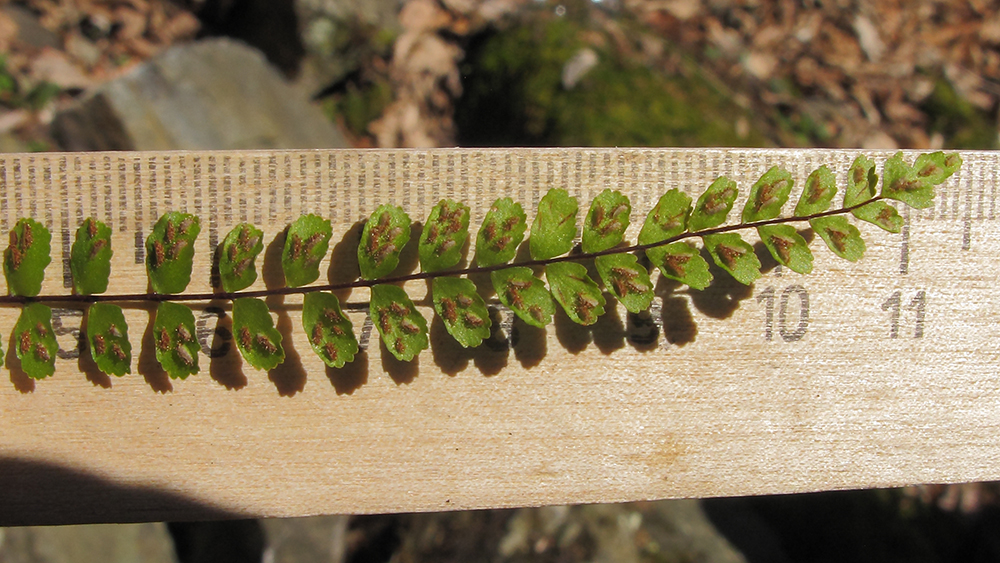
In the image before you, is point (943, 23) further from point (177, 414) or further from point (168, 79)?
point (177, 414)

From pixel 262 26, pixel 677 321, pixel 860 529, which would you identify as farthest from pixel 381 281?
pixel 860 529

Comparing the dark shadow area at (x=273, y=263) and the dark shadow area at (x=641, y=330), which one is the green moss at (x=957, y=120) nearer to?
the dark shadow area at (x=641, y=330)

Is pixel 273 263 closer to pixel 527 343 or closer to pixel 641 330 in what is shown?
pixel 527 343

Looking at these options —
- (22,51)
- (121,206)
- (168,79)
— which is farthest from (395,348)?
(22,51)

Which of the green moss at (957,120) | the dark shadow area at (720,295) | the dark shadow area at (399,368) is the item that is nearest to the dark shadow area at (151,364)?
the dark shadow area at (399,368)

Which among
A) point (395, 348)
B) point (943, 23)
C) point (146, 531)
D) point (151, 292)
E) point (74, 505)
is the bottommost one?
point (146, 531)
